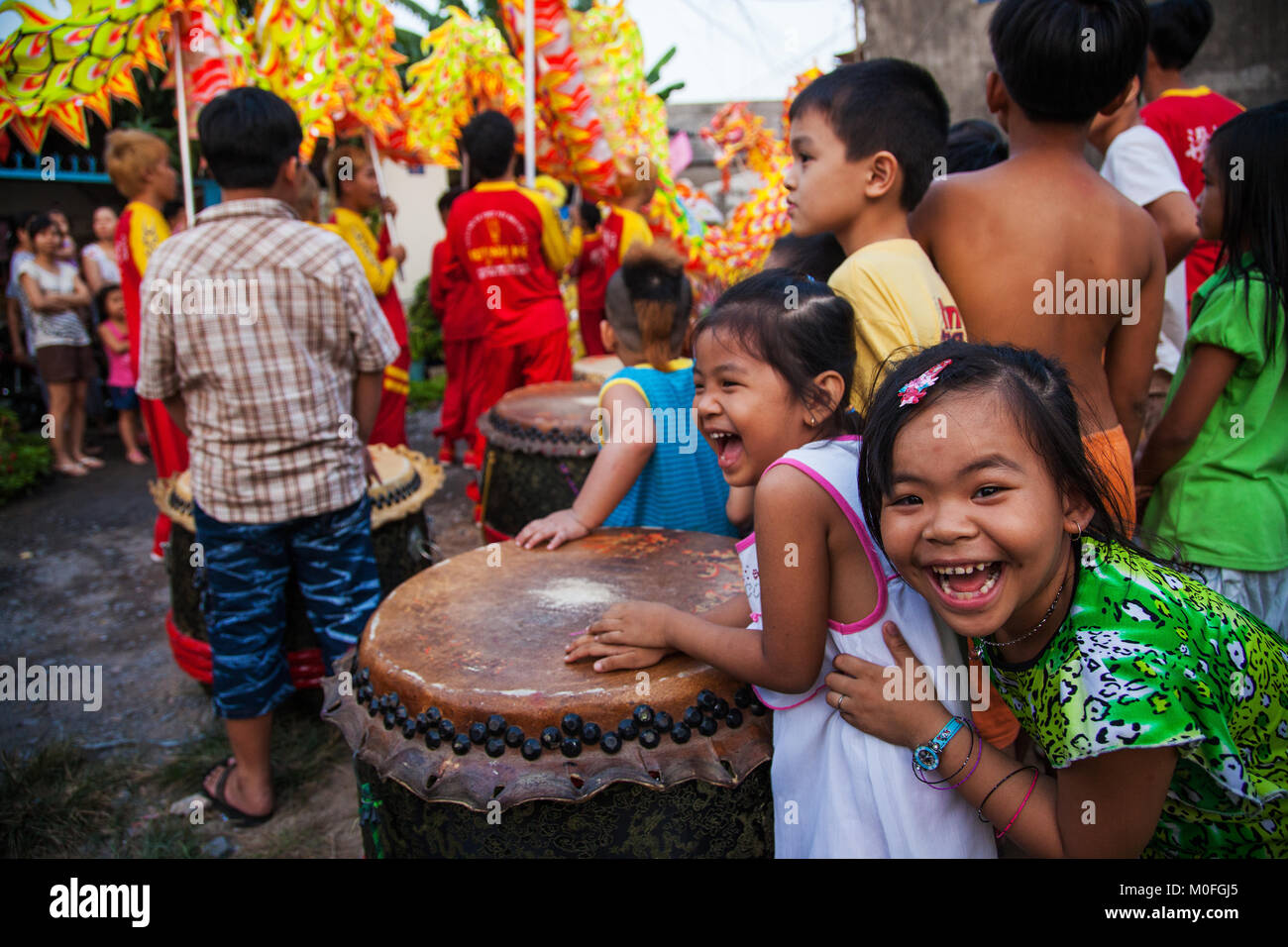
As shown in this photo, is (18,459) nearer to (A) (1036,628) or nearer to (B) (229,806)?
(B) (229,806)

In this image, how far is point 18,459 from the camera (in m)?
5.92

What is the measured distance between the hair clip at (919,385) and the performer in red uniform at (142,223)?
342 cm

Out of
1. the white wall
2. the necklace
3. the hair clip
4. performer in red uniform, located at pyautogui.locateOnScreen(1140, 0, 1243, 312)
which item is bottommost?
the necklace

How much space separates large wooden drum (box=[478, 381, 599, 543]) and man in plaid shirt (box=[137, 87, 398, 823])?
2.44 ft

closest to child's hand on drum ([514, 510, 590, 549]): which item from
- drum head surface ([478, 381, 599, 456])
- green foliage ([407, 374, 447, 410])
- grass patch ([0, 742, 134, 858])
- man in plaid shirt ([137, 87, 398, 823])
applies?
man in plaid shirt ([137, 87, 398, 823])

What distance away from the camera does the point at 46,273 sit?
20.5 feet

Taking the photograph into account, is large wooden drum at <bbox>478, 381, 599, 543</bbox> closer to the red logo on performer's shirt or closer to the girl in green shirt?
the red logo on performer's shirt

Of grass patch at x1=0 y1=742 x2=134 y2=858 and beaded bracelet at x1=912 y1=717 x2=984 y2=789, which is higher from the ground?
beaded bracelet at x1=912 y1=717 x2=984 y2=789

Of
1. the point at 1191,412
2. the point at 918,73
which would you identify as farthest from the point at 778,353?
the point at 1191,412

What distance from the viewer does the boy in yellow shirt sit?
155cm

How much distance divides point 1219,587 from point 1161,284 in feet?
2.20

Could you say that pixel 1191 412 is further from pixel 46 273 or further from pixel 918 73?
pixel 46 273

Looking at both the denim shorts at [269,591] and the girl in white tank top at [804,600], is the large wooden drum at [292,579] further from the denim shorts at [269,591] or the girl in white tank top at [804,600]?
the girl in white tank top at [804,600]

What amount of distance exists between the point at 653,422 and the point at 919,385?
3.69ft
